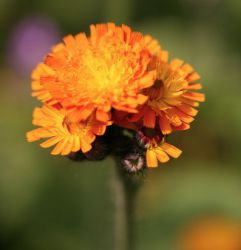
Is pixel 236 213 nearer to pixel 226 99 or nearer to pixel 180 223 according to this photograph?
pixel 180 223

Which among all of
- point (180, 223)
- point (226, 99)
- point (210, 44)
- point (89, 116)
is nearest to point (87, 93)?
point (89, 116)

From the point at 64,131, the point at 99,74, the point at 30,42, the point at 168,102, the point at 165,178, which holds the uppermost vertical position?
the point at 30,42

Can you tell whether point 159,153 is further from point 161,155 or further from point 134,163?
point 134,163

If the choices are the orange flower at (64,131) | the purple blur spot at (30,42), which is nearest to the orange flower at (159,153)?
the orange flower at (64,131)

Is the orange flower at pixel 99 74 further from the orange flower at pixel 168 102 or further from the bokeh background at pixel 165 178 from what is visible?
the bokeh background at pixel 165 178

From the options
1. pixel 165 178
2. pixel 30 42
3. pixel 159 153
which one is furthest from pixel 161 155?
pixel 30 42
